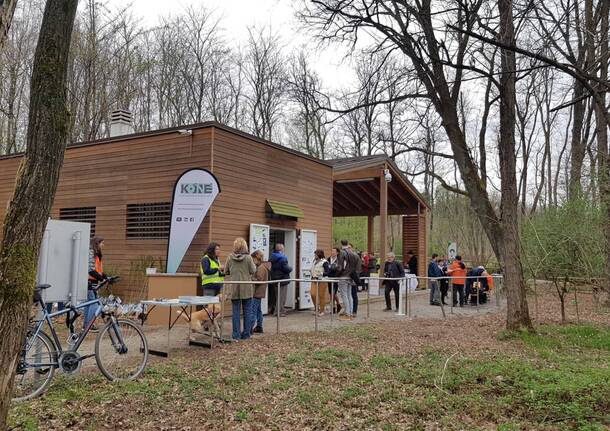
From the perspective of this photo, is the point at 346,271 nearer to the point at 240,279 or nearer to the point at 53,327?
the point at 240,279

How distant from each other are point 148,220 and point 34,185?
24.3 ft

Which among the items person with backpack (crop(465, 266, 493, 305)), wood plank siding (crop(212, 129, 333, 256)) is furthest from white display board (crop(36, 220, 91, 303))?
person with backpack (crop(465, 266, 493, 305))

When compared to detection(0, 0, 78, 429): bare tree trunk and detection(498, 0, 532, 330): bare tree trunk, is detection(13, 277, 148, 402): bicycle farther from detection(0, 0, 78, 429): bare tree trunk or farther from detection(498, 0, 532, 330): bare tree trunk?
detection(498, 0, 532, 330): bare tree trunk

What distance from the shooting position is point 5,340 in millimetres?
3150

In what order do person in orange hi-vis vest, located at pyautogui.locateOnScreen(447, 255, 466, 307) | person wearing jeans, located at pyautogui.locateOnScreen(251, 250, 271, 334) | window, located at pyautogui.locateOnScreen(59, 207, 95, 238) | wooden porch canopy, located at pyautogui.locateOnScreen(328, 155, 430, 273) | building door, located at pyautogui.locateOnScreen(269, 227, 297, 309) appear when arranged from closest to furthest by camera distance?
person wearing jeans, located at pyautogui.locateOnScreen(251, 250, 271, 334) → window, located at pyautogui.locateOnScreen(59, 207, 95, 238) → building door, located at pyautogui.locateOnScreen(269, 227, 297, 309) → person in orange hi-vis vest, located at pyautogui.locateOnScreen(447, 255, 466, 307) → wooden porch canopy, located at pyautogui.locateOnScreen(328, 155, 430, 273)

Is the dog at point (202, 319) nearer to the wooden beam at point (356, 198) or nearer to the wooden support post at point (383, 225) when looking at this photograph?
the wooden support post at point (383, 225)

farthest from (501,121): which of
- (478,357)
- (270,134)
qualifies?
(270,134)

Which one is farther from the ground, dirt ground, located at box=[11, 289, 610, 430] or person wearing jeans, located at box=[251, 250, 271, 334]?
person wearing jeans, located at box=[251, 250, 271, 334]

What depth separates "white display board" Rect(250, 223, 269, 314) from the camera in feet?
35.7

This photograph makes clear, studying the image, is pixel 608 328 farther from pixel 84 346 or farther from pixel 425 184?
pixel 425 184

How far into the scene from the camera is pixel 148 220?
10.8 metres

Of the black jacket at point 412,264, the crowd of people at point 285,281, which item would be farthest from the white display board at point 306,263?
the black jacket at point 412,264

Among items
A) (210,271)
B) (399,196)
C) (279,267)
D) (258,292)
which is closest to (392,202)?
(399,196)

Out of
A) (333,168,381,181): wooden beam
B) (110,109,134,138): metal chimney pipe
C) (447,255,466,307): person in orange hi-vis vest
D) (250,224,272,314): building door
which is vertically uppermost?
(110,109,134,138): metal chimney pipe
